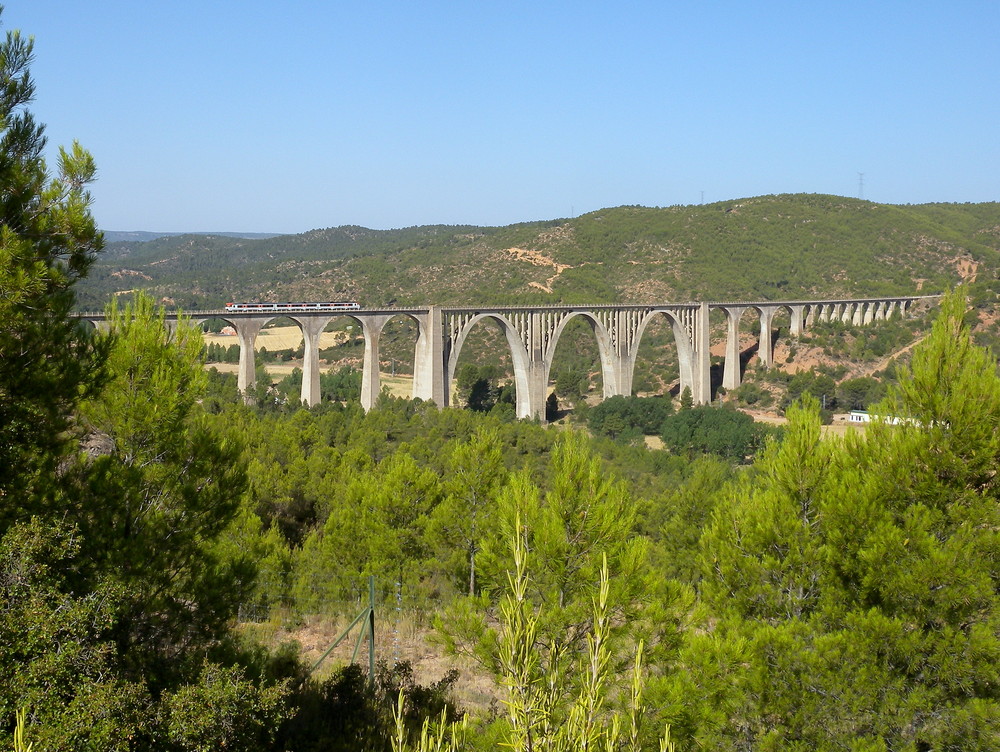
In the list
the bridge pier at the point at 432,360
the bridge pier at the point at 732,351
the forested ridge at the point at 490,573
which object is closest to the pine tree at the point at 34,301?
the forested ridge at the point at 490,573

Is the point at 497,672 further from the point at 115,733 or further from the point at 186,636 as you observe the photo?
the point at 115,733

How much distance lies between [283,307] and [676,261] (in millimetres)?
52417

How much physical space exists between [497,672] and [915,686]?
3.57 metres

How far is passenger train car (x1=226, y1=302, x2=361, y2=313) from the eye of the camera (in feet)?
128

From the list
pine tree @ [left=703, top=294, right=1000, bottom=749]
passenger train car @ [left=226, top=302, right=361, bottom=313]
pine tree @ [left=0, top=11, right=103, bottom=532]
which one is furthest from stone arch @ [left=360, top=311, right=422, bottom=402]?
pine tree @ [left=0, top=11, right=103, bottom=532]

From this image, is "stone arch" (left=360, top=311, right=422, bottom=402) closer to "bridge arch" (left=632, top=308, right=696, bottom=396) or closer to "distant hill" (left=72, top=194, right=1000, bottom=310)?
"bridge arch" (left=632, top=308, right=696, bottom=396)

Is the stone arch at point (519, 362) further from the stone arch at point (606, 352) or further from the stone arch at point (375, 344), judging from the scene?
the stone arch at point (606, 352)

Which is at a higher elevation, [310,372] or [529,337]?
[529,337]

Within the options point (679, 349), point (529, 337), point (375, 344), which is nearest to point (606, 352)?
point (679, 349)

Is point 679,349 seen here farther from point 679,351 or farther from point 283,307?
point 283,307

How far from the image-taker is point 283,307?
41219mm

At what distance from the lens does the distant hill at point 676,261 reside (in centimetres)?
7894

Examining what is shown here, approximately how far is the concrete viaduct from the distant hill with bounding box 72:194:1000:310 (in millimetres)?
14873

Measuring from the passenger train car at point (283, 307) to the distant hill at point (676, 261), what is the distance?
26425 mm
